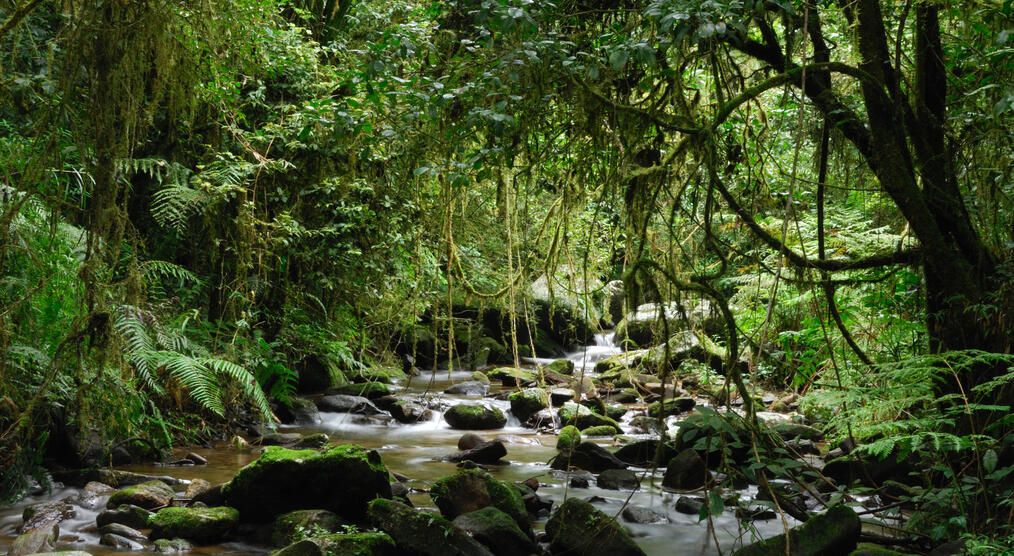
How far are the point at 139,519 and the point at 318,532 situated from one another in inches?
43.8

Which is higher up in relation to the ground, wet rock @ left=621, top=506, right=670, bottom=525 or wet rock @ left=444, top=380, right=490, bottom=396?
wet rock @ left=444, top=380, right=490, bottom=396

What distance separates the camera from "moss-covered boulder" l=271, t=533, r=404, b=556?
3537 mm

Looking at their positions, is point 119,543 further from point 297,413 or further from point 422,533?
point 297,413

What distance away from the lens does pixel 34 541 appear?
372 centimetres

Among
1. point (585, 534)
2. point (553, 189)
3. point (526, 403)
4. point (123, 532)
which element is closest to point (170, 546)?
point (123, 532)

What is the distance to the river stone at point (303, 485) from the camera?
4.42m

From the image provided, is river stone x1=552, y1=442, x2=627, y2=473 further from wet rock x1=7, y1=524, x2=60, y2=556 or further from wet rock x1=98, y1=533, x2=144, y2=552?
wet rock x1=7, y1=524, x2=60, y2=556

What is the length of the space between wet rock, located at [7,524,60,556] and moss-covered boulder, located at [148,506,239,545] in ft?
1.60

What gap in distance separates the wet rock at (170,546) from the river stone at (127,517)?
0.31 meters

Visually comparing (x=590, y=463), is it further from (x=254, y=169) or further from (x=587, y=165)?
(x=254, y=169)

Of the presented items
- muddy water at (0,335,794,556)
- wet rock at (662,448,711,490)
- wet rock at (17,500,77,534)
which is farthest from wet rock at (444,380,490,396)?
wet rock at (17,500,77,534)

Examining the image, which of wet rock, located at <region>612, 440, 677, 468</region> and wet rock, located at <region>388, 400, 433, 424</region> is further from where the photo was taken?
wet rock, located at <region>388, 400, 433, 424</region>

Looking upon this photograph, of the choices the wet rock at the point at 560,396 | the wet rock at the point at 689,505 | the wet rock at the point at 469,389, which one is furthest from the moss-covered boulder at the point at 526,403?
the wet rock at the point at 689,505

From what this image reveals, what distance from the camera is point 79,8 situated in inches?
109
